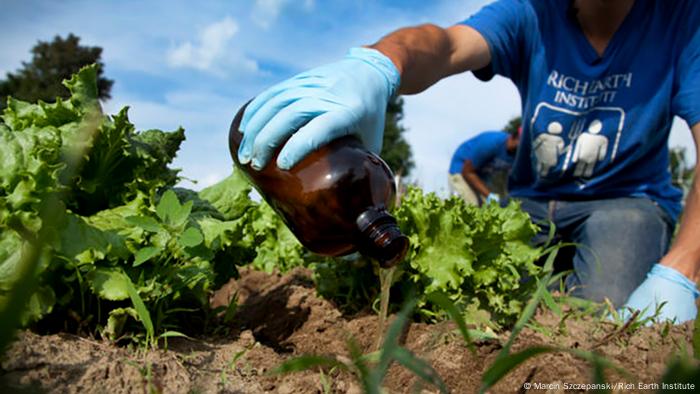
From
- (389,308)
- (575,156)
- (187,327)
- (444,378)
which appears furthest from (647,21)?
(187,327)

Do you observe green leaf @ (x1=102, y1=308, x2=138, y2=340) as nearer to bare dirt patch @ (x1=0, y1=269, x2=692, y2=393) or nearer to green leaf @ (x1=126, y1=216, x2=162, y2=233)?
bare dirt patch @ (x1=0, y1=269, x2=692, y2=393)

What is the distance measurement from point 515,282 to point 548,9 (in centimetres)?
224

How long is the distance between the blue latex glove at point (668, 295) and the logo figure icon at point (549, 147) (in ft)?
3.43

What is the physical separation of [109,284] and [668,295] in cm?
247

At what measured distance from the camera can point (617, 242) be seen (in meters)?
3.44

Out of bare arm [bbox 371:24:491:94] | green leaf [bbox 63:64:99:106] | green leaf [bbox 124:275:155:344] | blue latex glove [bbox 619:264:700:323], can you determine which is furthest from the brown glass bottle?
blue latex glove [bbox 619:264:700:323]

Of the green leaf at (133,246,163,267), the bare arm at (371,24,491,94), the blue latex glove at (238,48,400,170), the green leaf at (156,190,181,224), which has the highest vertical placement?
the bare arm at (371,24,491,94)

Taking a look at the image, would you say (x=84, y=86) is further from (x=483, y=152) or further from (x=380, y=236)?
(x=483, y=152)

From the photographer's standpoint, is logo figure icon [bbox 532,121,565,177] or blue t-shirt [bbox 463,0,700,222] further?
logo figure icon [bbox 532,121,565,177]

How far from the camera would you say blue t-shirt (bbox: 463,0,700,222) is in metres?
3.35

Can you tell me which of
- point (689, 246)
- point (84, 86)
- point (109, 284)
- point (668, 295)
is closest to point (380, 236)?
point (109, 284)

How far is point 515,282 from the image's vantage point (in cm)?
215

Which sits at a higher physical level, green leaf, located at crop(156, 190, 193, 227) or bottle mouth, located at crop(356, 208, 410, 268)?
green leaf, located at crop(156, 190, 193, 227)

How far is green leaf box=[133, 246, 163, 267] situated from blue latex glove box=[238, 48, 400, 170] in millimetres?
423
